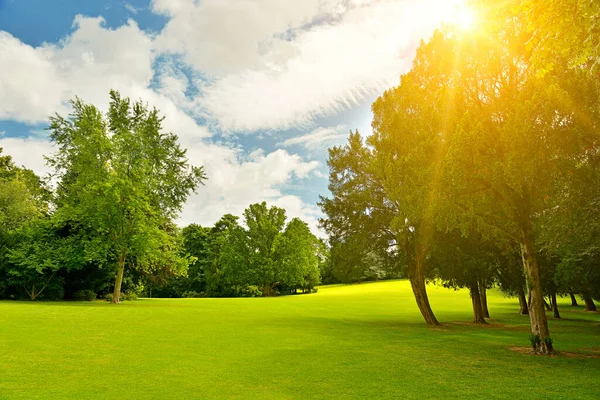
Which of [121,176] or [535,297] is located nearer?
[535,297]

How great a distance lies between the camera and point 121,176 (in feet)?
114

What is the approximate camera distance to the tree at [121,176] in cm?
3369

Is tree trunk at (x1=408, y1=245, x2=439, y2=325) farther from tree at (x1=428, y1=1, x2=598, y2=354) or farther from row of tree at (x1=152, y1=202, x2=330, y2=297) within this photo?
row of tree at (x1=152, y1=202, x2=330, y2=297)

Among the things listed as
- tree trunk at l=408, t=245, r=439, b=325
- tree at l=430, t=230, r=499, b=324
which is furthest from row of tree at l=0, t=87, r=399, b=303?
tree at l=430, t=230, r=499, b=324

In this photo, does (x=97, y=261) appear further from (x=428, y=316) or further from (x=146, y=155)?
(x=428, y=316)

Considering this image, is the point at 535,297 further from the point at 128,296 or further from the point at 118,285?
the point at 128,296

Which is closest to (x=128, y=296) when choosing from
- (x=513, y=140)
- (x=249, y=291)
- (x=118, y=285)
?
(x=118, y=285)

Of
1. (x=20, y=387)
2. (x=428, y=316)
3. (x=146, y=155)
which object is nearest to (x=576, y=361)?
(x=428, y=316)

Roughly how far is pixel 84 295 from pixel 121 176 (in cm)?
1238

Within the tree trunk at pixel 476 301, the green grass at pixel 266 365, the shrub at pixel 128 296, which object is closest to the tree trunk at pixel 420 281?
the tree trunk at pixel 476 301

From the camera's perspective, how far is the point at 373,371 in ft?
33.9

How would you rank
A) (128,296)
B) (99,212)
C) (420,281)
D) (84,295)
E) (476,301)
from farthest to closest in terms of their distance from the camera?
(128,296) < (84,295) < (99,212) < (476,301) < (420,281)

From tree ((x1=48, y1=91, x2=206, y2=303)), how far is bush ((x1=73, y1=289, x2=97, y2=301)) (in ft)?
16.8

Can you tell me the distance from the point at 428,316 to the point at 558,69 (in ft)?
53.8
